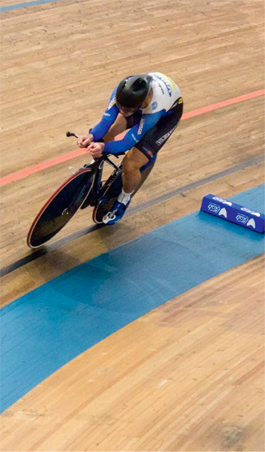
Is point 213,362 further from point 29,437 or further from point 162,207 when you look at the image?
point 162,207

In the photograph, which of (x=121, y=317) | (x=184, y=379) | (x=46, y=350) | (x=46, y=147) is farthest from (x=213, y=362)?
(x=46, y=147)

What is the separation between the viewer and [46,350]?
4.51m

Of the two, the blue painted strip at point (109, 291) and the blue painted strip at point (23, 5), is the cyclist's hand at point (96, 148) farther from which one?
the blue painted strip at point (23, 5)

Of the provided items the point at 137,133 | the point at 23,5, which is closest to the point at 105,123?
the point at 137,133

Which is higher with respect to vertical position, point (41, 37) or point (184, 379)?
point (41, 37)

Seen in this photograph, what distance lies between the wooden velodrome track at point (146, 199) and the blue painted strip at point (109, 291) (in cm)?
9

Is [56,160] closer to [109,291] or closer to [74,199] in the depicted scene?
[74,199]

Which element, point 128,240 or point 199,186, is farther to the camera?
point 199,186

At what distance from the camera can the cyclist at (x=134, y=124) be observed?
4.89 meters

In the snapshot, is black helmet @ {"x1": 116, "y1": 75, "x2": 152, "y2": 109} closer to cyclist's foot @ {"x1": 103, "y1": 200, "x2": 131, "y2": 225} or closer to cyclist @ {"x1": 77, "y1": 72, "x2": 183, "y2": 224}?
cyclist @ {"x1": 77, "y1": 72, "x2": 183, "y2": 224}

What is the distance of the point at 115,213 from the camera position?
5.63 meters

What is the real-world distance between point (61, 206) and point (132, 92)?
952mm

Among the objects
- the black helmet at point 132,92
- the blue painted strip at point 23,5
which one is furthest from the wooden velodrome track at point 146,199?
the black helmet at point 132,92

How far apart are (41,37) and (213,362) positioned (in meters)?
5.60
